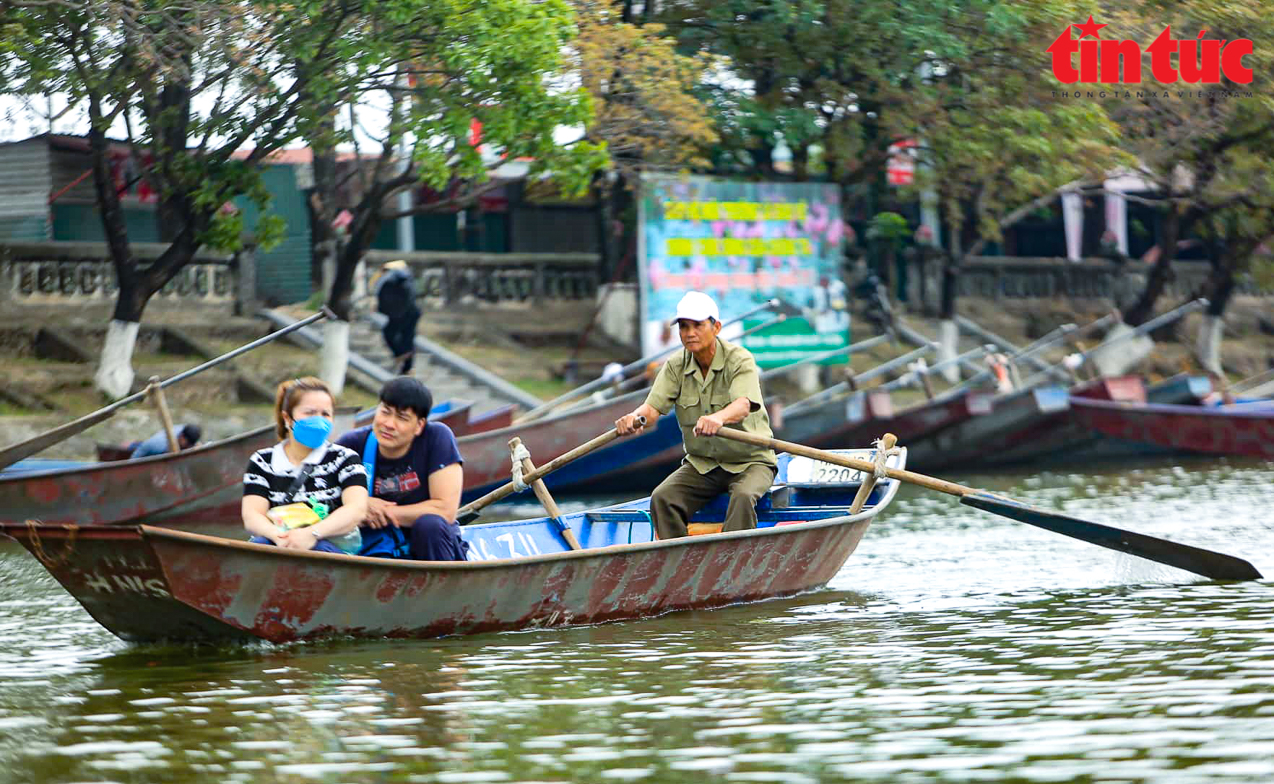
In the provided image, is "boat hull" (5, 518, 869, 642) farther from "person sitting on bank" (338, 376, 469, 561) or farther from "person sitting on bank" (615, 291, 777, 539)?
"person sitting on bank" (615, 291, 777, 539)

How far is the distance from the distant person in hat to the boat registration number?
28.3 feet

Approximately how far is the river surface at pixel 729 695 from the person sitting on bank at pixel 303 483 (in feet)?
1.87

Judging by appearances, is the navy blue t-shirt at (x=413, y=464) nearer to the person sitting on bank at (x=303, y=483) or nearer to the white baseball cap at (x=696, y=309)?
the person sitting on bank at (x=303, y=483)

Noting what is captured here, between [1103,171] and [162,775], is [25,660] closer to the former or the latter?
[162,775]

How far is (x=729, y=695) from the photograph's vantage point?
6480 mm

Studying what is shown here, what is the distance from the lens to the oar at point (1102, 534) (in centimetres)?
924

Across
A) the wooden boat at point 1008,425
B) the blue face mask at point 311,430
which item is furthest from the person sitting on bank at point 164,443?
the wooden boat at point 1008,425

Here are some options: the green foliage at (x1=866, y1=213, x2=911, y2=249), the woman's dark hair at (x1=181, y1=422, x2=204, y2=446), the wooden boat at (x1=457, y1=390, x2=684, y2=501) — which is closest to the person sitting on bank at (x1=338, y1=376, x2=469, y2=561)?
the woman's dark hair at (x1=181, y1=422, x2=204, y2=446)

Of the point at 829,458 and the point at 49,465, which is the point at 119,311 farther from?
the point at 829,458

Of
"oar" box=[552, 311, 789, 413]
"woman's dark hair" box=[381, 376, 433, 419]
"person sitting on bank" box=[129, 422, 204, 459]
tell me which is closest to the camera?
"woman's dark hair" box=[381, 376, 433, 419]

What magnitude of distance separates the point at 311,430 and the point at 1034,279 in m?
24.4

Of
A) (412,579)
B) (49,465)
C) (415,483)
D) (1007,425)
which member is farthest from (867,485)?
(1007,425)

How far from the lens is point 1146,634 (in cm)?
772

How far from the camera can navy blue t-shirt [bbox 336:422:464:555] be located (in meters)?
7.61
